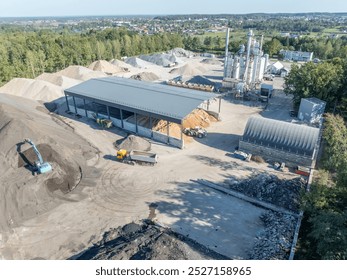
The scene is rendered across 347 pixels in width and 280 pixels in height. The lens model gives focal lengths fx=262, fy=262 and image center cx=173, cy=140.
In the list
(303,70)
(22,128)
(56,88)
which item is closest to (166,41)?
(56,88)

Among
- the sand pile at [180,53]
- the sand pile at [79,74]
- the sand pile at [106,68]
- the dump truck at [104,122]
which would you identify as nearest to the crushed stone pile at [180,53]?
the sand pile at [180,53]

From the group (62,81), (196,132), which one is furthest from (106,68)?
(196,132)

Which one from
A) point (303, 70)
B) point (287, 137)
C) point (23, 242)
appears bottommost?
point (23, 242)

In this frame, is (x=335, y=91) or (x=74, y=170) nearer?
(x=74, y=170)

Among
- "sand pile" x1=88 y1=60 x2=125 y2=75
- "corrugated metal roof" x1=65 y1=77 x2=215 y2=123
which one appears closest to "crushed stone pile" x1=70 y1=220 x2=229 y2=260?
"corrugated metal roof" x1=65 y1=77 x2=215 y2=123

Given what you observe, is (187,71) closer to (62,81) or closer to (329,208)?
(62,81)

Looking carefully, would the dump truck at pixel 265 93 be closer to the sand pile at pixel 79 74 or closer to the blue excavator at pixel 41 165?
the sand pile at pixel 79 74
